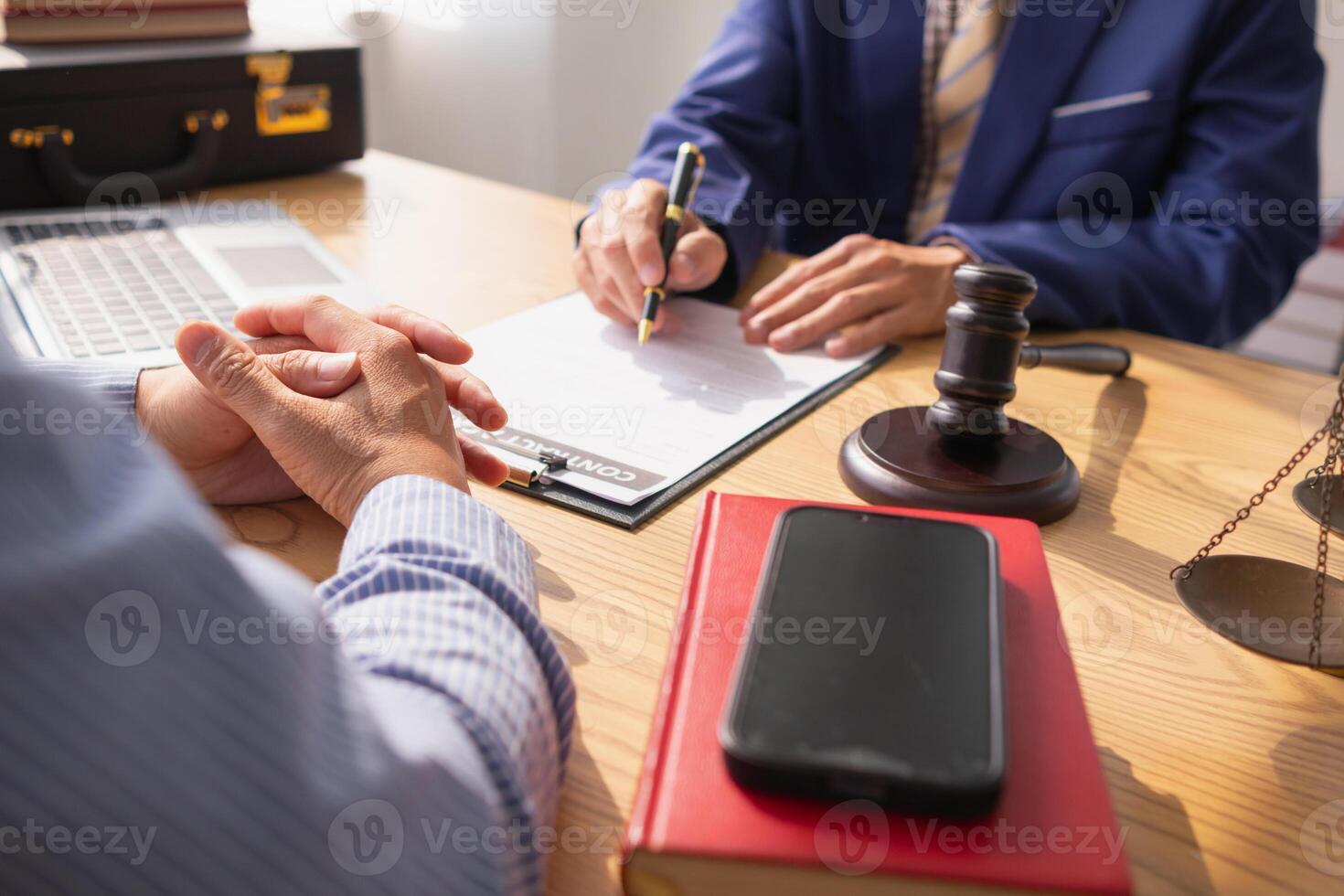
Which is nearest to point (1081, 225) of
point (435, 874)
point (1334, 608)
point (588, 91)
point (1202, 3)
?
point (1202, 3)

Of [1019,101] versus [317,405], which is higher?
[1019,101]

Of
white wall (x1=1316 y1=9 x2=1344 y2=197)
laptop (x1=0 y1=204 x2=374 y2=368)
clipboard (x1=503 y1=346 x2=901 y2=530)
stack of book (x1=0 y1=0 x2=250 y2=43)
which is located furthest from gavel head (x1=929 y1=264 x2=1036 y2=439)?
white wall (x1=1316 y1=9 x2=1344 y2=197)

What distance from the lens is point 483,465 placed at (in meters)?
0.76

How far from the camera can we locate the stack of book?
1.34m

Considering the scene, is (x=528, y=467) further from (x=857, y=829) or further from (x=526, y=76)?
(x=526, y=76)

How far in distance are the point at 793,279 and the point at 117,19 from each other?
99cm

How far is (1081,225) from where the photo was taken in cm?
129

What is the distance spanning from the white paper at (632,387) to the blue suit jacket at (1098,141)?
20 cm

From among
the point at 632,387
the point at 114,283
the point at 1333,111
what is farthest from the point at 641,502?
the point at 1333,111

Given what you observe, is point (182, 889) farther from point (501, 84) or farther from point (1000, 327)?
point (501, 84)

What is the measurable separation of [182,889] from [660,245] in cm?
80

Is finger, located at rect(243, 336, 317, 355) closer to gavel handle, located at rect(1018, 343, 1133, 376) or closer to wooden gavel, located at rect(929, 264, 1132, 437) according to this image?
wooden gavel, located at rect(929, 264, 1132, 437)

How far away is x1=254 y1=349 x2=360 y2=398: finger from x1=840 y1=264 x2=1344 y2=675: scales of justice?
368mm

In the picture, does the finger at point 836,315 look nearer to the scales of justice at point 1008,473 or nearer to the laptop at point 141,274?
the scales of justice at point 1008,473
